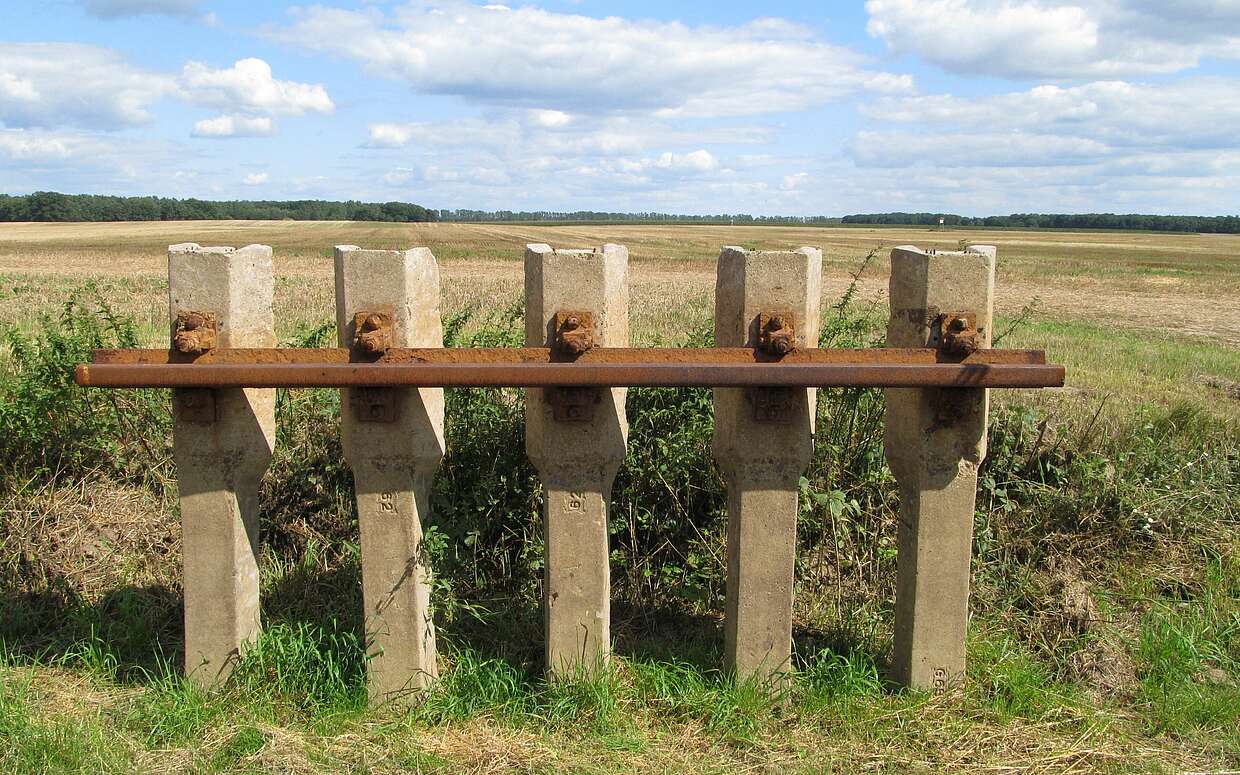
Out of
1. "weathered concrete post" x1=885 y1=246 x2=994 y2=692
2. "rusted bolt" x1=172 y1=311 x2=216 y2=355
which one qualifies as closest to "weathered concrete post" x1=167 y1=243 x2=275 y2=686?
"rusted bolt" x1=172 y1=311 x2=216 y2=355

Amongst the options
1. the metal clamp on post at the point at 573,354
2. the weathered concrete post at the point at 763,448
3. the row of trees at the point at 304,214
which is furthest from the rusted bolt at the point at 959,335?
the row of trees at the point at 304,214

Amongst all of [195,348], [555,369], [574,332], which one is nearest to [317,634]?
[195,348]

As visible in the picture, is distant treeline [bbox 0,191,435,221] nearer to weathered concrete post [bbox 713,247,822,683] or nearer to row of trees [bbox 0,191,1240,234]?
row of trees [bbox 0,191,1240,234]

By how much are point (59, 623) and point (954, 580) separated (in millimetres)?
3880

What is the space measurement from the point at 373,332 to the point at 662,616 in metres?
1.96

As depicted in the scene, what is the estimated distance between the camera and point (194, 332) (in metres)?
2.98

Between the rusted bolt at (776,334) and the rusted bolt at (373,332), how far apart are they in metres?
1.30

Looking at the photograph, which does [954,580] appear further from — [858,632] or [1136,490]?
[1136,490]

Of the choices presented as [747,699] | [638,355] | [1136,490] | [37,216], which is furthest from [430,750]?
[37,216]

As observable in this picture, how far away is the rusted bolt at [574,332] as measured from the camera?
2.93m

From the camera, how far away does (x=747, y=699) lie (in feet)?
10.5

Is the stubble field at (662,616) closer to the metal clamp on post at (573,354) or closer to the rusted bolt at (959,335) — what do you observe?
the metal clamp on post at (573,354)

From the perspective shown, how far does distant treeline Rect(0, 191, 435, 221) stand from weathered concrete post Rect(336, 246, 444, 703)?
103 metres

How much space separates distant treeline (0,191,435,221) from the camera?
294ft
